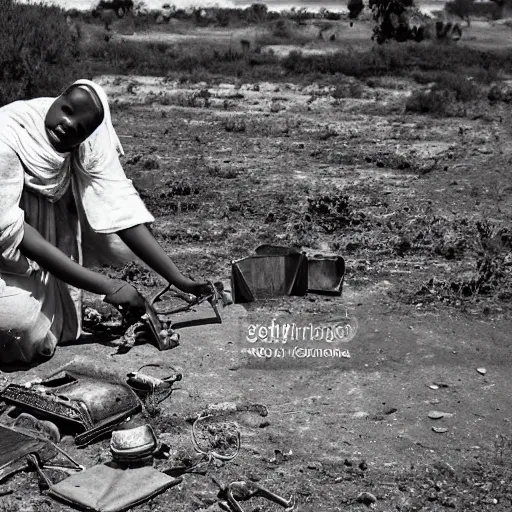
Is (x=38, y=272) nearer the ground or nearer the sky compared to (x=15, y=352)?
nearer the sky

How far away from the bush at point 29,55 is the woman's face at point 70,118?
7416 millimetres

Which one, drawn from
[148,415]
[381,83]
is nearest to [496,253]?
[148,415]

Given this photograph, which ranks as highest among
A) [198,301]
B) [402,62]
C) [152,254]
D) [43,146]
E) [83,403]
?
[43,146]

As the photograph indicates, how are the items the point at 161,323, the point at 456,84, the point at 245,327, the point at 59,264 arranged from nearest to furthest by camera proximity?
the point at 59,264 < the point at 161,323 < the point at 245,327 < the point at 456,84

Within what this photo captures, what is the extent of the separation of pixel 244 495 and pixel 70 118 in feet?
6.93

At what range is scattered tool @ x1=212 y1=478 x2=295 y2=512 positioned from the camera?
133 inches

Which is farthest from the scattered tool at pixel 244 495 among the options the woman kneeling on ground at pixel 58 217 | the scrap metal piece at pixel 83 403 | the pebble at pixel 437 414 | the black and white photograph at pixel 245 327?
the woman kneeling on ground at pixel 58 217

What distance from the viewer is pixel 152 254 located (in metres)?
4.79

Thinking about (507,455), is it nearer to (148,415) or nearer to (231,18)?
(148,415)

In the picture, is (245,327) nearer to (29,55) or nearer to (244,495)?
(244,495)

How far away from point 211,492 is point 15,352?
5.15ft

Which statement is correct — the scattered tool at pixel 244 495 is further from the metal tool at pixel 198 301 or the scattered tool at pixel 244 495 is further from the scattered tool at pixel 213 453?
the metal tool at pixel 198 301

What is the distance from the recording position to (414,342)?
16.7 ft

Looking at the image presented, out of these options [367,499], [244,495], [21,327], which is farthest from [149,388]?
[367,499]
